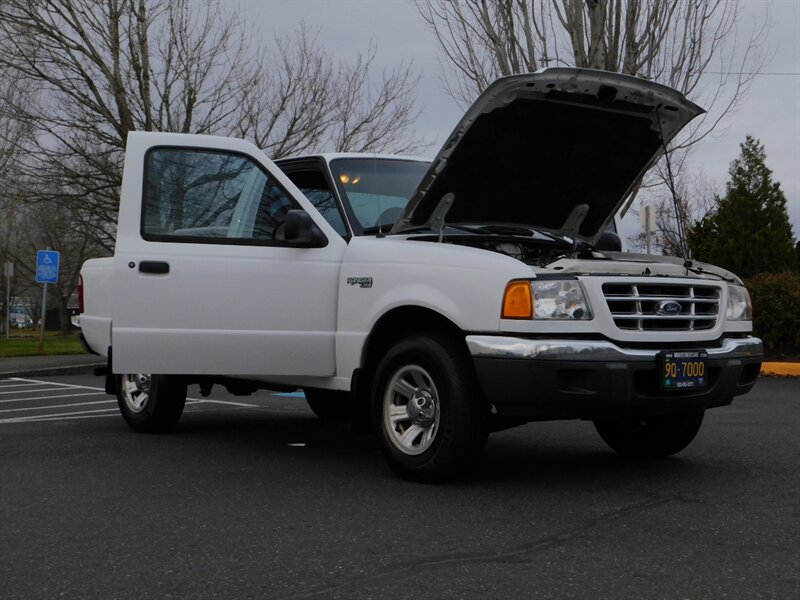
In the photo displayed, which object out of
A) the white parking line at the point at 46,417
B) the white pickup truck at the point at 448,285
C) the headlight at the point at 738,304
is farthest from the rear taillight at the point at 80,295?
the headlight at the point at 738,304

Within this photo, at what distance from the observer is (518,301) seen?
4.80 m

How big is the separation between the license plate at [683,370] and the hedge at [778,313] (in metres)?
9.44

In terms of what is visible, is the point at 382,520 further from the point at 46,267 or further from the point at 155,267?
the point at 46,267

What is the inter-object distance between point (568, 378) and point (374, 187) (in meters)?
2.19

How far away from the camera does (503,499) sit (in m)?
4.80

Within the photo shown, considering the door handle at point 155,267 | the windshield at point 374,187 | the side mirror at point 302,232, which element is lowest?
the door handle at point 155,267

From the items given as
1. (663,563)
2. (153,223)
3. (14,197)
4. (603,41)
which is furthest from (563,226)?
(14,197)

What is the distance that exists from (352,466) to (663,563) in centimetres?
258

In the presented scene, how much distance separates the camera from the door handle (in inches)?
235

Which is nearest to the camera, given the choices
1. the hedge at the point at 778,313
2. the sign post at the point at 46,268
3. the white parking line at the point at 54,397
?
the white parking line at the point at 54,397

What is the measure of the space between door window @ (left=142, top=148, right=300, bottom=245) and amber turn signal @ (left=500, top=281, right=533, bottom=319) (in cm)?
179

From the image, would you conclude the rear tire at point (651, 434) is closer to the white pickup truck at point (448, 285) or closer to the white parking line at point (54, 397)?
the white pickup truck at point (448, 285)

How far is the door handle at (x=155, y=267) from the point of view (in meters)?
5.97

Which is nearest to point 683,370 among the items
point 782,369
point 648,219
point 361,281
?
point 361,281
